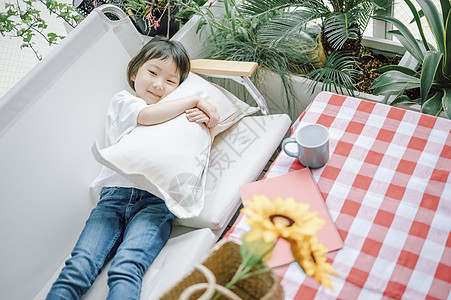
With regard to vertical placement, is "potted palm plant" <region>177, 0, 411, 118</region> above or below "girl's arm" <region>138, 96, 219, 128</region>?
below

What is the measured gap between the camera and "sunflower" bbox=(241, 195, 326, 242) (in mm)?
795

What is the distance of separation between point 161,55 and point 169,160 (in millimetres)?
471

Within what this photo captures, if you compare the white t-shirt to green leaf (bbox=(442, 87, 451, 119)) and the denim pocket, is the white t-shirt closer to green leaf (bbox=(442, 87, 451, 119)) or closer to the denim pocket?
the denim pocket

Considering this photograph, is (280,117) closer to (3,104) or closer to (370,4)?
(370,4)

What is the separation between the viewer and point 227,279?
3.28ft

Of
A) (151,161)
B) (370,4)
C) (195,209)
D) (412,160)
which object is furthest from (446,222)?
(370,4)

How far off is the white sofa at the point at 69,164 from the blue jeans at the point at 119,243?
52mm

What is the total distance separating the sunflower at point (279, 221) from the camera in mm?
795

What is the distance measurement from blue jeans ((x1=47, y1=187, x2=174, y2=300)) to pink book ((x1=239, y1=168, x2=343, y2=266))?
39 centimetres

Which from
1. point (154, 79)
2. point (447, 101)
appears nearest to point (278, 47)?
point (154, 79)

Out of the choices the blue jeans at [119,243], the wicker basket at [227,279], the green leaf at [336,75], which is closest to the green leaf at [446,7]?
the green leaf at [336,75]

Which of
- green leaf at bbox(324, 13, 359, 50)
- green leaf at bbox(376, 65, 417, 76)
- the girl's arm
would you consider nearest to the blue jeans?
the girl's arm

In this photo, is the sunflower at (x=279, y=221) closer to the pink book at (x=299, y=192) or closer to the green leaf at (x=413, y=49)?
→ the pink book at (x=299, y=192)

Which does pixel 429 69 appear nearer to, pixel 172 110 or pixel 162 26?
pixel 172 110
